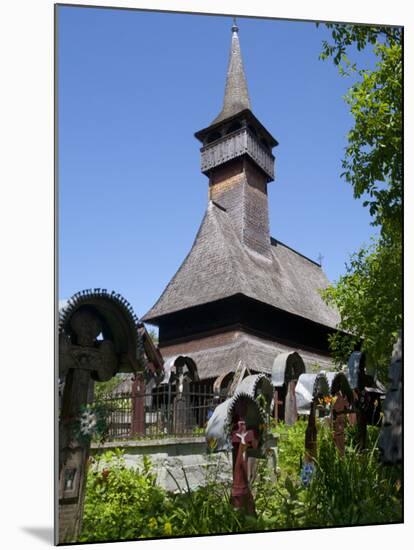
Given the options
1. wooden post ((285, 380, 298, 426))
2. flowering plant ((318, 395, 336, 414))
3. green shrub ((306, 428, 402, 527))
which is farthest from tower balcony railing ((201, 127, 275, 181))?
green shrub ((306, 428, 402, 527))

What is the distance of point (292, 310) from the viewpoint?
8242 millimetres

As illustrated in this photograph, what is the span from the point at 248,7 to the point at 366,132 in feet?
5.50

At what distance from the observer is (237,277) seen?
800 cm

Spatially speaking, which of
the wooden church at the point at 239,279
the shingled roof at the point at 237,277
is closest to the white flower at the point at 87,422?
the shingled roof at the point at 237,277

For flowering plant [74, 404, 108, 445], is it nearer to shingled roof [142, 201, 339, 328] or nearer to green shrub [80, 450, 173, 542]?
green shrub [80, 450, 173, 542]

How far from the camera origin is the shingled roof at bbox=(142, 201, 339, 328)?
7.39 metres

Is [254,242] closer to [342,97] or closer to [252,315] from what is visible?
[252,315]

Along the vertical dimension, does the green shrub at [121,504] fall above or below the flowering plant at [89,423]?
below

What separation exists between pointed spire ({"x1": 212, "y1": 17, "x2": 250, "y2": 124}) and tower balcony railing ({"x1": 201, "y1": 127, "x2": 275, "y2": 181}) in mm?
309

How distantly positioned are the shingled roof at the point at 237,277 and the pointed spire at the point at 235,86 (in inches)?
A: 35.1

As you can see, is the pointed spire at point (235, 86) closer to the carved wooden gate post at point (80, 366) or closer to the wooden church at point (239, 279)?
the wooden church at point (239, 279)

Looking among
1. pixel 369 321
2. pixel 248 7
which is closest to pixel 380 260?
pixel 369 321

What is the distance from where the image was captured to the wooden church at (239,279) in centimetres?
746

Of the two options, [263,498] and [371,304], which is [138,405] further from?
[371,304]
